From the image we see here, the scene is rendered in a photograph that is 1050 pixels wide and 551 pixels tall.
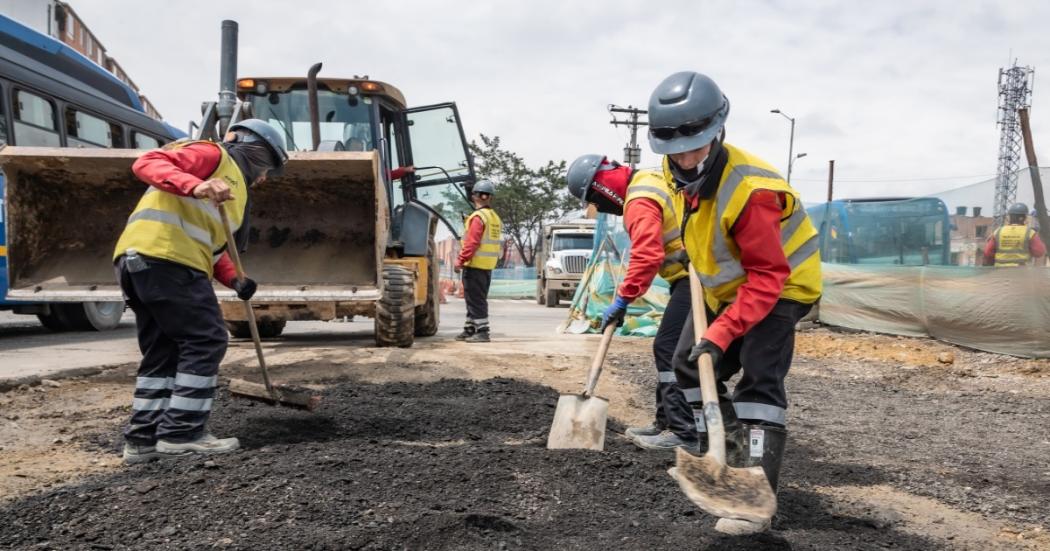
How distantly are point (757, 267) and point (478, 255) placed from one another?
7046mm

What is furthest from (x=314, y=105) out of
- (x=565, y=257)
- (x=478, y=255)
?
(x=565, y=257)

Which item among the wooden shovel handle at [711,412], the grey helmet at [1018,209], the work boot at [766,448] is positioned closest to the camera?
the wooden shovel handle at [711,412]

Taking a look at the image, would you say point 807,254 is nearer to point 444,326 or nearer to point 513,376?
point 513,376

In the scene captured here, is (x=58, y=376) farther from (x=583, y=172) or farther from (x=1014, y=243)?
(x=1014, y=243)

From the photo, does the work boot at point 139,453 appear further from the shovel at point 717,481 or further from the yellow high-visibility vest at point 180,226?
the shovel at point 717,481

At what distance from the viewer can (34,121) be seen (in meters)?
9.12

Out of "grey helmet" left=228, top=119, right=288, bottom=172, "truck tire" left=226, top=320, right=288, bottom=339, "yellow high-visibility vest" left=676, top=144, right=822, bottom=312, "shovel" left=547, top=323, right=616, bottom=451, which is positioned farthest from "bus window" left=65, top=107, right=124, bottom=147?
"yellow high-visibility vest" left=676, top=144, right=822, bottom=312

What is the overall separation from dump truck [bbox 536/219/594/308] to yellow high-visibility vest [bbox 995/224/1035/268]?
13.3 meters

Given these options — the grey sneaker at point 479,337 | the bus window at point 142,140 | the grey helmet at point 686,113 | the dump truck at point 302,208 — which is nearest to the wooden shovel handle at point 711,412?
the grey helmet at point 686,113

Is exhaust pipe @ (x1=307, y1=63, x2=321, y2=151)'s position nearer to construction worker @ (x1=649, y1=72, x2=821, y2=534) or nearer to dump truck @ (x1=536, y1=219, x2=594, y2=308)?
construction worker @ (x1=649, y1=72, x2=821, y2=534)

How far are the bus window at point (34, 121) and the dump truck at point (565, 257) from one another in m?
14.1

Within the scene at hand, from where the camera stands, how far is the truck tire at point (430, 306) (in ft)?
33.2

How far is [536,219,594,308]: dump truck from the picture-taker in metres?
22.0

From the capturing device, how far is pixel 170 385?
156 inches
